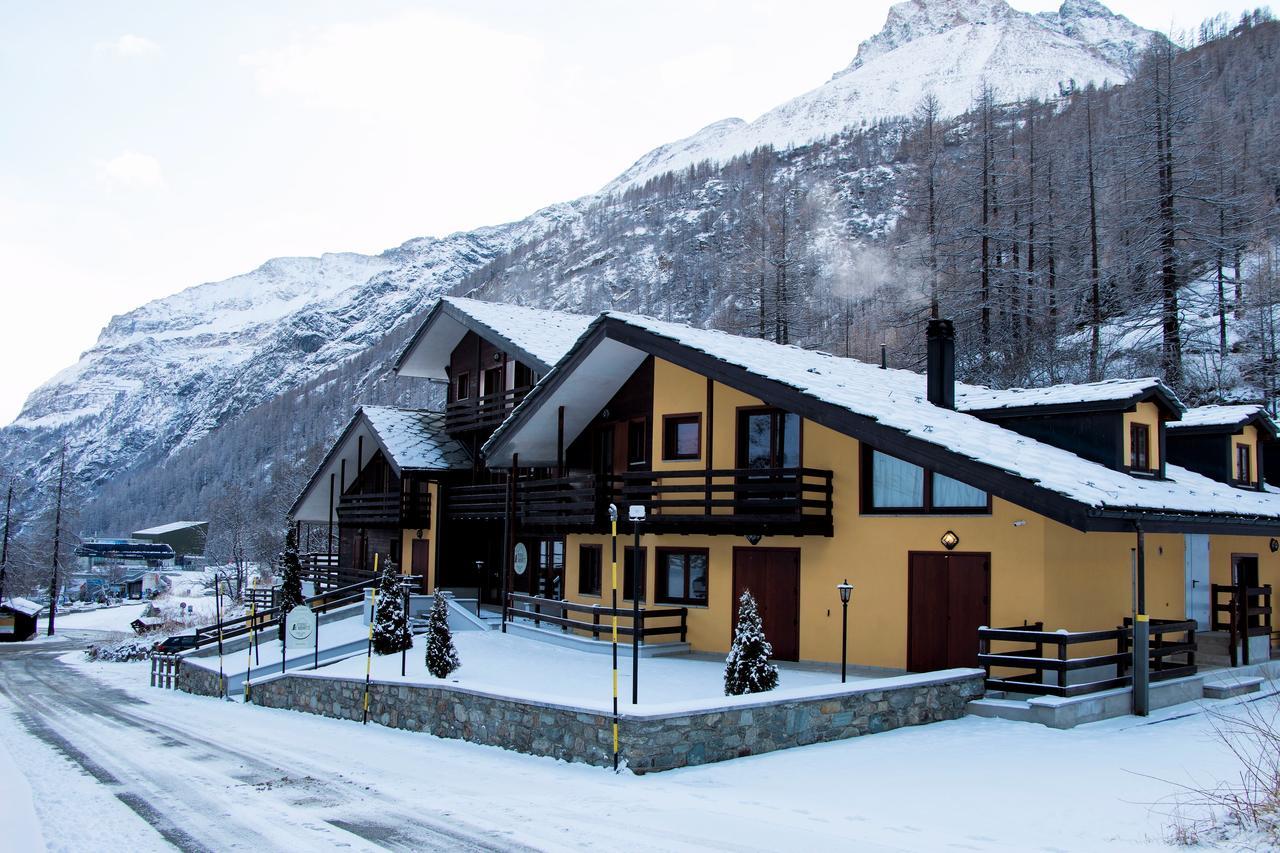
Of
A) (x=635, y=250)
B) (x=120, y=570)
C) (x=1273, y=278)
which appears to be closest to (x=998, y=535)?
(x=1273, y=278)

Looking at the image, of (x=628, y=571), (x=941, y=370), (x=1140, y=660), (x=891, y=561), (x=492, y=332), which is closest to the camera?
(x=1140, y=660)

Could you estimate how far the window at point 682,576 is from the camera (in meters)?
21.1

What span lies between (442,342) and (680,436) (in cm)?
1478

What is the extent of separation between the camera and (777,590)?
63.4 ft

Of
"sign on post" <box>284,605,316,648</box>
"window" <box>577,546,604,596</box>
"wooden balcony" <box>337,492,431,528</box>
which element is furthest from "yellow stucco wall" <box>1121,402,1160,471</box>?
"wooden balcony" <box>337,492,431,528</box>

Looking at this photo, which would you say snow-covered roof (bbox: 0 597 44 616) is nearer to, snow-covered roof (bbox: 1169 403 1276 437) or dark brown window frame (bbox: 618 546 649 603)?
dark brown window frame (bbox: 618 546 649 603)

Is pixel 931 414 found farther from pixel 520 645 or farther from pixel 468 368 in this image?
pixel 468 368

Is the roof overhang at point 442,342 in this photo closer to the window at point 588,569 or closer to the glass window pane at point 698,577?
the window at point 588,569

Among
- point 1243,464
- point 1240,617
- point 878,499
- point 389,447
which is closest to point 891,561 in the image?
point 878,499

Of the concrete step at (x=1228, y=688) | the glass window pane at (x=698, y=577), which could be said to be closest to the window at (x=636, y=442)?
the glass window pane at (x=698, y=577)

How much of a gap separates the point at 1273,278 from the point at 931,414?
119ft

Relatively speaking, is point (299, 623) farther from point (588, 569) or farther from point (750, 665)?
point (750, 665)

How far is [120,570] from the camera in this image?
359ft

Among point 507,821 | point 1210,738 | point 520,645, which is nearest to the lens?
point 507,821
